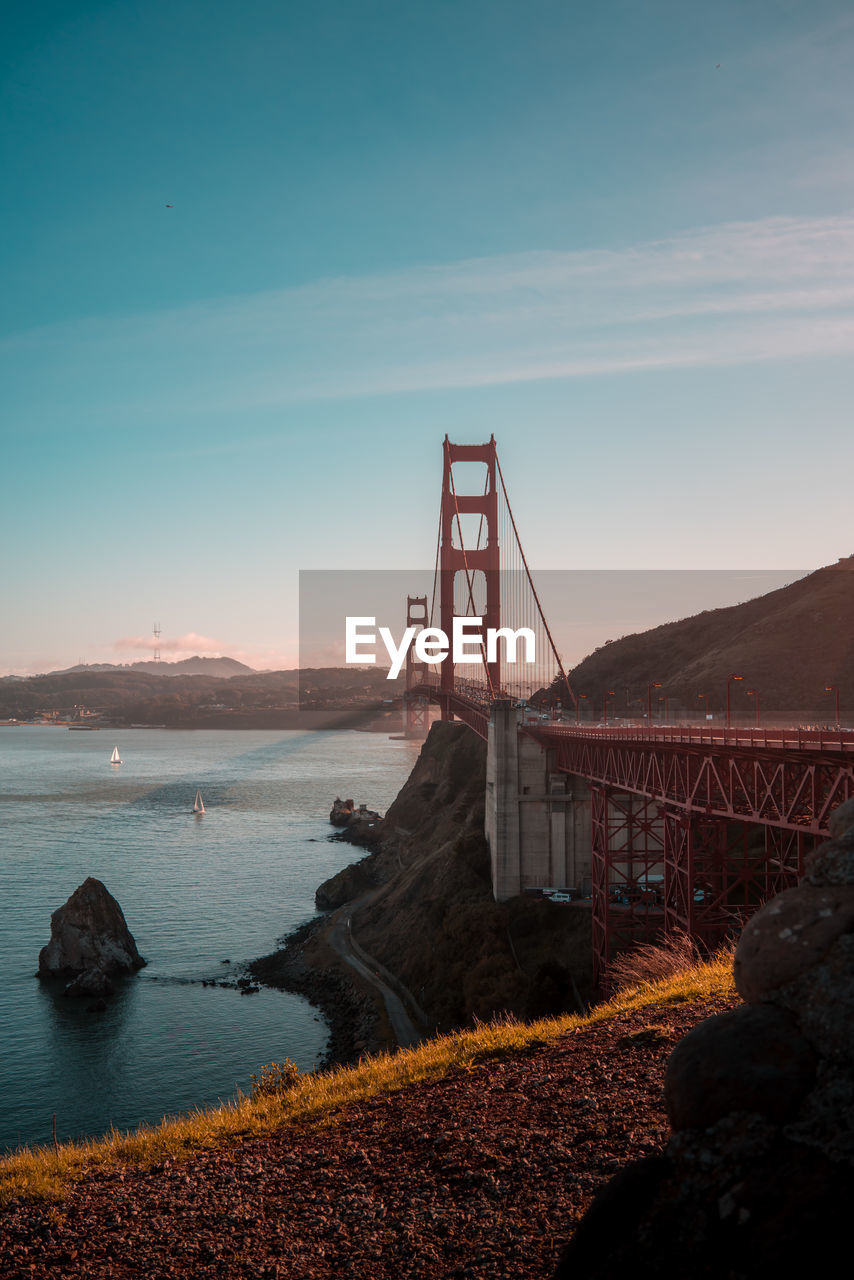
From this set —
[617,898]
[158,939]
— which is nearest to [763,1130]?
[617,898]

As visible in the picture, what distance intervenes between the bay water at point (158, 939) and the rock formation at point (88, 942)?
3.77ft

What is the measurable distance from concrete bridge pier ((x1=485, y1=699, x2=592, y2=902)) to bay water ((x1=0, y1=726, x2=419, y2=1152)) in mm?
12303

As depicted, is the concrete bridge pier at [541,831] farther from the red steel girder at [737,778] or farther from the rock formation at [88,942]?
the rock formation at [88,942]

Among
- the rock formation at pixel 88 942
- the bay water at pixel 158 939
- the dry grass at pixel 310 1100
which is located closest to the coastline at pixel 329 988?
the bay water at pixel 158 939

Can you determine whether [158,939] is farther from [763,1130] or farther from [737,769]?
[763,1130]

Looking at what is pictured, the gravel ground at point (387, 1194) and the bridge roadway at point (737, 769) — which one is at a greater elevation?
the bridge roadway at point (737, 769)

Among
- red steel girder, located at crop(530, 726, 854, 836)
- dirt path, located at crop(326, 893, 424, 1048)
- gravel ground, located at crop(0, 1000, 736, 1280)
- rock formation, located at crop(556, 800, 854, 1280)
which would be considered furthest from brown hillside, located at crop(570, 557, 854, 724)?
rock formation, located at crop(556, 800, 854, 1280)

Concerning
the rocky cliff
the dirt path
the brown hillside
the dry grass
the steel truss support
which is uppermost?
the brown hillside

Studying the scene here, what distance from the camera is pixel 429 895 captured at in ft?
163

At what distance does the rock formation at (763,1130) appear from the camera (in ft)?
15.4

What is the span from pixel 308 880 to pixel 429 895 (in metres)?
22.3

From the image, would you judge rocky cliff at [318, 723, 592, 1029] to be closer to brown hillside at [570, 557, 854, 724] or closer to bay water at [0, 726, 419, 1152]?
bay water at [0, 726, 419, 1152]

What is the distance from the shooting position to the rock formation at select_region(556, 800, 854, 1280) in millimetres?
4680

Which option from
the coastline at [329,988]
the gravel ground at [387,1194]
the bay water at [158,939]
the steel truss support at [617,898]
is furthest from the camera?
the coastline at [329,988]
